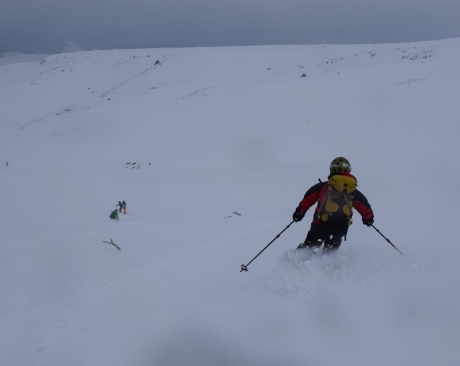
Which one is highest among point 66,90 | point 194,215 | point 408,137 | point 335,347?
point 66,90

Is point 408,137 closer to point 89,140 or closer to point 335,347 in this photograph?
point 335,347

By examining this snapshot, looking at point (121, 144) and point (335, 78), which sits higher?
point (335, 78)

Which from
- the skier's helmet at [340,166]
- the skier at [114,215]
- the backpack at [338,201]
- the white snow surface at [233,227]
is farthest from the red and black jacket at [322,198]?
the skier at [114,215]

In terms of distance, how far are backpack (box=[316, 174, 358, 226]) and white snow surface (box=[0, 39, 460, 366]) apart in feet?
2.33

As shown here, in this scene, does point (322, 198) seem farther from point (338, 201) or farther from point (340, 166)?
point (340, 166)

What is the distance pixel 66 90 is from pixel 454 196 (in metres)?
41.4

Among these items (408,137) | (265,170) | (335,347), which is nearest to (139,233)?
(335,347)

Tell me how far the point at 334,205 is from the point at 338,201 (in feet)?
0.27

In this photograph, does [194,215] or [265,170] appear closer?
[194,215]

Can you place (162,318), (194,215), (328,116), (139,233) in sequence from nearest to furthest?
1. (162,318)
2. (139,233)
3. (194,215)
4. (328,116)

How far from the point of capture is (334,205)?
465cm

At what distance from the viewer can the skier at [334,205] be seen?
4543mm

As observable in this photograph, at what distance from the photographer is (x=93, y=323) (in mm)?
4367

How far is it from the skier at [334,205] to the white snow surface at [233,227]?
0.35 metres
